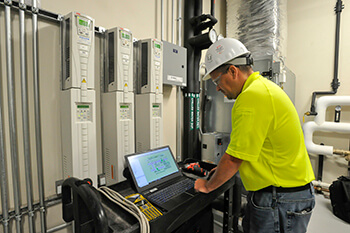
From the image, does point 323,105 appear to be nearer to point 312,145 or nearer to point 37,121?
point 312,145

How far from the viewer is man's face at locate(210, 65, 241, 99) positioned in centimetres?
99

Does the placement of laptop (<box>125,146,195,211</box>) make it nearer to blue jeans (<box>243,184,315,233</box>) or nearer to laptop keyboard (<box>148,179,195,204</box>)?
laptop keyboard (<box>148,179,195,204</box>)

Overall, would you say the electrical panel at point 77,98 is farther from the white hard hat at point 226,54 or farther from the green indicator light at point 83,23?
the white hard hat at point 226,54

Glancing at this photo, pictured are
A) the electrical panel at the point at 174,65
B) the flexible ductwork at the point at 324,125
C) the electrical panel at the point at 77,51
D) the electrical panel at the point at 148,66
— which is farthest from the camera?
the flexible ductwork at the point at 324,125

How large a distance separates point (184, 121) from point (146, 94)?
744 millimetres

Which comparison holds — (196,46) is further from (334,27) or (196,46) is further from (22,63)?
(334,27)

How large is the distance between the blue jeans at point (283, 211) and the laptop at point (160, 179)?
1.25 feet

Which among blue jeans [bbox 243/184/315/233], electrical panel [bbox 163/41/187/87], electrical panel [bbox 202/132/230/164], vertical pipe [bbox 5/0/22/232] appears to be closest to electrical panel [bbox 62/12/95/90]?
vertical pipe [bbox 5/0/22/232]

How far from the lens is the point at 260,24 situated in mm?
2172

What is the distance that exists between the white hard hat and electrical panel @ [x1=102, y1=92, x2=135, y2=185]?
2.07 feet

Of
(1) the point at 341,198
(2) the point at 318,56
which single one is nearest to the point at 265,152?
(1) the point at 341,198

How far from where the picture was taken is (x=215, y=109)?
2270mm

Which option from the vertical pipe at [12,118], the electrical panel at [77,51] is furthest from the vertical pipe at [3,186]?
the electrical panel at [77,51]

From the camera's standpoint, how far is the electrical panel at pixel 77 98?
103 cm
